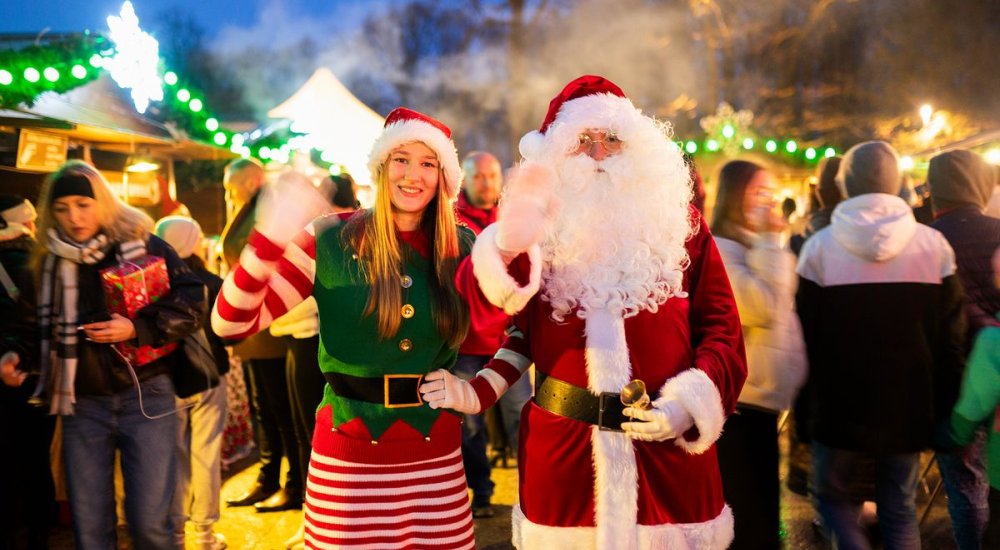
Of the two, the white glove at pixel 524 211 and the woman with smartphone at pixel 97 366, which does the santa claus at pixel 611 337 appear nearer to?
the white glove at pixel 524 211

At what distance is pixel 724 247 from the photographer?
3.38 metres

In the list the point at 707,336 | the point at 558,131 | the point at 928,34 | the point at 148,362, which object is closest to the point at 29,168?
the point at 148,362

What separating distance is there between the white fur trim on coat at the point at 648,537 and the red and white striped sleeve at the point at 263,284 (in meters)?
1.04

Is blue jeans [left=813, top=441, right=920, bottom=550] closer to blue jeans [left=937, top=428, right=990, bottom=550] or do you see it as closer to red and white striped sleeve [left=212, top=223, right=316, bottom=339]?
blue jeans [left=937, top=428, right=990, bottom=550]

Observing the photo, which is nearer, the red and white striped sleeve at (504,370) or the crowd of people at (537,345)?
the crowd of people at (537,345)

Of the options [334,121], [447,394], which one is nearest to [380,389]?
[447,394]

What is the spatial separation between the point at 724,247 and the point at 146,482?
8.86 feet

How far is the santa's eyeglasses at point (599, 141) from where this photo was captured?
2502mm

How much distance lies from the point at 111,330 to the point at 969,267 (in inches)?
156

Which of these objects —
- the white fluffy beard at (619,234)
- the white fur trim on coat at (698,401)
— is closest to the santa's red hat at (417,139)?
the white fluffy beard at (619,234)

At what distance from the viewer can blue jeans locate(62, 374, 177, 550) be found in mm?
3205

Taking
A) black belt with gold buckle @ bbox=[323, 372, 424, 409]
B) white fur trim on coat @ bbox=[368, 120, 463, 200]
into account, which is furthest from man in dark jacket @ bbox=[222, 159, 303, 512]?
black belt with gold buckle @ bbox=[323, 372, 424, 409]

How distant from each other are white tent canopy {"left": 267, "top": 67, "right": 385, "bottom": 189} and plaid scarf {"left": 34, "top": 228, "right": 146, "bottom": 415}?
678cm

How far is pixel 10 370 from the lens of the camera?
10.7ft
